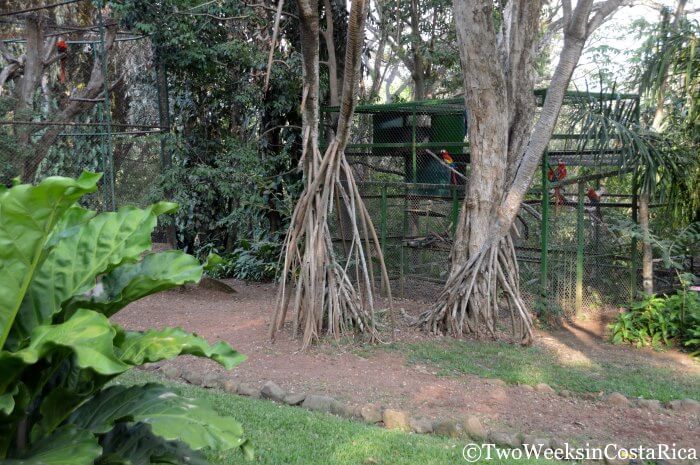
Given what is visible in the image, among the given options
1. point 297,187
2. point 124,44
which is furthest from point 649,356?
point 124,44

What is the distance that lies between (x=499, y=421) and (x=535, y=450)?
586 millimetres

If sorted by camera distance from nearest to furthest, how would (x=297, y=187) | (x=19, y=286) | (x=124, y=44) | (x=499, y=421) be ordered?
(x=19, y=286), (x=499, y=421), (x=297, y=187), (x=124, y=44)

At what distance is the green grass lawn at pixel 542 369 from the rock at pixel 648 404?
0.69 feet

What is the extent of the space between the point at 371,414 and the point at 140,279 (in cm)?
266

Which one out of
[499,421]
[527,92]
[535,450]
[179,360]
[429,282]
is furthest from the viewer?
[429,282]

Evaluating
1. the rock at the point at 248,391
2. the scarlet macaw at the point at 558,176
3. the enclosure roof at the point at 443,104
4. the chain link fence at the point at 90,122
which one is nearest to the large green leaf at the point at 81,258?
the rock at the point at 248,391

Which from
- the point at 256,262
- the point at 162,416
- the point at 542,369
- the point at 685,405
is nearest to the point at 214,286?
the point at 256,262

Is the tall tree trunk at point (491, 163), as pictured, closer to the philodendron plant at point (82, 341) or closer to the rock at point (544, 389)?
the rock at point (544, 389)

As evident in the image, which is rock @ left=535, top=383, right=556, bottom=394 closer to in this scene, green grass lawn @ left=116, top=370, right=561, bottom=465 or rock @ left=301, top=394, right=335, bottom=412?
green grass lawn @ left=116, top=370, right=561, bottom=465

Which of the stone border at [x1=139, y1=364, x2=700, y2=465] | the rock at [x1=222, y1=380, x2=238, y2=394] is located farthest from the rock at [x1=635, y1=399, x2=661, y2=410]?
the rock at [x1=222, y1=380, x2=238, y2=394]

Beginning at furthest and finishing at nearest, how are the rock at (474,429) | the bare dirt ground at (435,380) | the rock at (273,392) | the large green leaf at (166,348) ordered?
1. the rock at (273,392)
2. the bare dirt ground at (435,380)
3. the rock at (474,429)
4. the large green leaf at (166,348)

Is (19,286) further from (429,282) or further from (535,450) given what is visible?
(429,282)

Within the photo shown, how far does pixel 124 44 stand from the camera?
13484mm

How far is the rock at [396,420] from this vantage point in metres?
4.92
